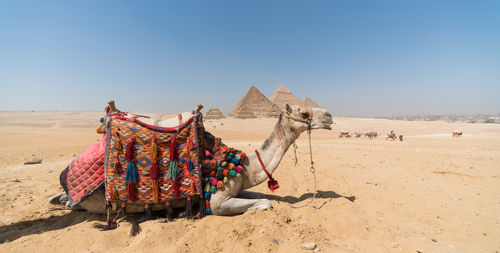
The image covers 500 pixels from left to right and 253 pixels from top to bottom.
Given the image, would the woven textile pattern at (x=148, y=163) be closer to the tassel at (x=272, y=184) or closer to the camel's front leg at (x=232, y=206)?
the camel's front leg at (x=232, y=206)

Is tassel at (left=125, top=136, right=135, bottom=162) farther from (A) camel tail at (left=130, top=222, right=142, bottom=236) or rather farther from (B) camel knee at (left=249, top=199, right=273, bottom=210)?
(B) camel knee at (left=249, top=199, right=273, bottom=210)

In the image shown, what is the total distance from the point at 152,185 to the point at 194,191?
1.76ft

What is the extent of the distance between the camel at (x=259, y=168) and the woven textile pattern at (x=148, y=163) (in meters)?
0.24

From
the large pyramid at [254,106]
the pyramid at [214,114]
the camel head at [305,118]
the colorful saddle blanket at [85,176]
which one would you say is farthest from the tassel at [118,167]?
the large pyramid at [254,106]

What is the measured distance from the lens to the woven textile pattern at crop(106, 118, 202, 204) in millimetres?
2635

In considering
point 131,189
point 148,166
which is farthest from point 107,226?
point 148,166

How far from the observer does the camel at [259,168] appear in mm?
2840

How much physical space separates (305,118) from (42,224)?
3953 mm

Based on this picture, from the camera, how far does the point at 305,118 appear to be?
119 inches

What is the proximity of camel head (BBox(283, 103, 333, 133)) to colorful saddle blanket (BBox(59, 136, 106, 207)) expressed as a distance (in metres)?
2.64

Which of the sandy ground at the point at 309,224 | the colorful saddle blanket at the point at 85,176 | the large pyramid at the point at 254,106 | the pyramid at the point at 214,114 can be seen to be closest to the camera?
the sandy ground at the point at 309,224

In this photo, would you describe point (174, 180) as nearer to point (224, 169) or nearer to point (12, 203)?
point (224, 169)

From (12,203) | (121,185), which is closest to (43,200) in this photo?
(12,203)

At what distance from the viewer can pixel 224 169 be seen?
2.91 meters
